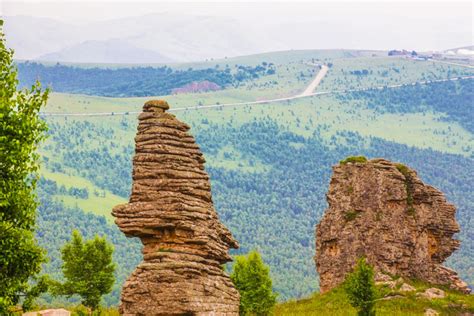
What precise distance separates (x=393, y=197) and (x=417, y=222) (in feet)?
10.2

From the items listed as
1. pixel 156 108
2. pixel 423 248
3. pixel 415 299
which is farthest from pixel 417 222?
pixel 156 108

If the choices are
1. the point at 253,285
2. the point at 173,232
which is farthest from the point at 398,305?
the point at 173,232

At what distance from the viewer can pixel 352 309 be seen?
7950 cm

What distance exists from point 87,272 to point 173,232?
4582 centimetres

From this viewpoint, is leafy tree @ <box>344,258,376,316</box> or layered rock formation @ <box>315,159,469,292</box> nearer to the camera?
leafy tree @ <box>344,258,376,316</box>

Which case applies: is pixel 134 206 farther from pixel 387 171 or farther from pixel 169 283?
pixel 387 171

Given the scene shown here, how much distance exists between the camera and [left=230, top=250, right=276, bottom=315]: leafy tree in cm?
8144

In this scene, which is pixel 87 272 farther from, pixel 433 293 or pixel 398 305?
pixel 433 293

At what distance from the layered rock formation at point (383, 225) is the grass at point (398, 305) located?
7.91ft

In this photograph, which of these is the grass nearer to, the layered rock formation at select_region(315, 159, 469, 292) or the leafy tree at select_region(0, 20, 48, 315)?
the layered rock formation at select_region(315, 159, 469, 292)

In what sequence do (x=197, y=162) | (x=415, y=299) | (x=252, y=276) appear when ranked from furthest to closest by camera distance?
1. (x=252, y=276)
2. (x=415, y=299)
3. (x=197, y=162)

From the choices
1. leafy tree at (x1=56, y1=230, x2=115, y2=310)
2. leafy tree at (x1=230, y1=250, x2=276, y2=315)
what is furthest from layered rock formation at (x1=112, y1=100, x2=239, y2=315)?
leafy tree at (x1=56, y1=230, x2=115, y2=310)

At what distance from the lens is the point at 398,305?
3063 inches

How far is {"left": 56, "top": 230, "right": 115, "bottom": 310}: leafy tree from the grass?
14.6m
